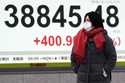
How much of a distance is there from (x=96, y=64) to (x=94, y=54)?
4.4 inches

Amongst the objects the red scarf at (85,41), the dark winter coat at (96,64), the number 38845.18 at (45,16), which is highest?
the number 38845.18 at (45,16)

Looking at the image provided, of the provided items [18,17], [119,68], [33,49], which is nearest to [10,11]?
[18,17]

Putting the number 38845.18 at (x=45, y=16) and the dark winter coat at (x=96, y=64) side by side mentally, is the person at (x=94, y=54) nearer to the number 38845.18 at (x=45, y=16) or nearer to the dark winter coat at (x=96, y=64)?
the dark winter coat at (x=96, y=64)

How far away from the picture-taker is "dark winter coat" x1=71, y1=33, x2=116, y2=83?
583cm

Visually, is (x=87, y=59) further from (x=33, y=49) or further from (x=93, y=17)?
(x=33, y=49)

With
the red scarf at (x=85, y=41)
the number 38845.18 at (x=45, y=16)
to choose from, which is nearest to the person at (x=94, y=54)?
the red scarf at (x=85, y=41)

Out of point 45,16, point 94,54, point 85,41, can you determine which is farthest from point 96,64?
point 45,16

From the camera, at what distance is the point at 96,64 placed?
586cm

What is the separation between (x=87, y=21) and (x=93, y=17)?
8cm

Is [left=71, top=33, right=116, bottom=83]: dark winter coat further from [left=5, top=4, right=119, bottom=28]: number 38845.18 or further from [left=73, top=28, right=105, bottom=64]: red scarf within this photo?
[left=5, top=4, right=119, bottom=28]: number 38845.18

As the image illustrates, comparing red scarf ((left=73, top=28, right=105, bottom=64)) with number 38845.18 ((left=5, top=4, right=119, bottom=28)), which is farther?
number 38845.18 ((left=5, top=4, right=119, bottom=28))

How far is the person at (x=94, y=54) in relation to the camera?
5836 mm

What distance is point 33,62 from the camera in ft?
24.9

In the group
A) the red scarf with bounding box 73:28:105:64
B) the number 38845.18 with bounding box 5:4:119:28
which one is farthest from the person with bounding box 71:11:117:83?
the number 38845.18 with bounding box 5:4:119:28
